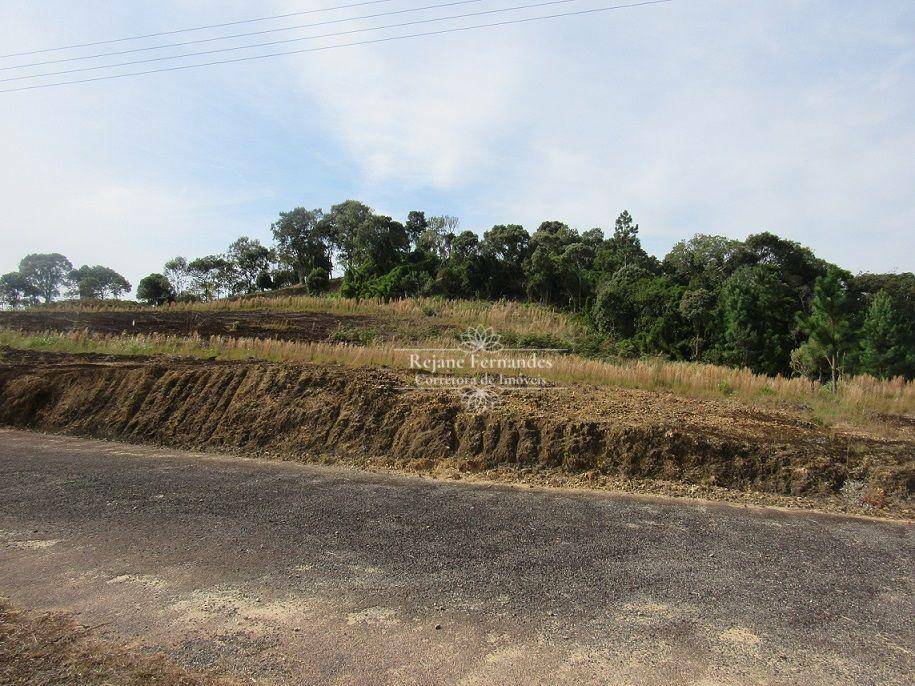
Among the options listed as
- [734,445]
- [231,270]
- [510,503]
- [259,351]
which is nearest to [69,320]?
[259,351]

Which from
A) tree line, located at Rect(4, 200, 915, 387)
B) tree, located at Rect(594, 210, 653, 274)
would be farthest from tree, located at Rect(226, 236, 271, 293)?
tree, located at Rect(594, 210, 653, 274)

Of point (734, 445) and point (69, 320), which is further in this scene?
point (69, 320)

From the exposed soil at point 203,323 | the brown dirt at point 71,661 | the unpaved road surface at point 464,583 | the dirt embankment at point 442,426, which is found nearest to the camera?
the brown dirt at point 71,661

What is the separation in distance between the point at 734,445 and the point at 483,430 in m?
4.04

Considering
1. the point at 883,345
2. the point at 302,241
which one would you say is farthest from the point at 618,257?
the point at 302,241

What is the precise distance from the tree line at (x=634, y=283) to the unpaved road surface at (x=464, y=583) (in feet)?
43.2

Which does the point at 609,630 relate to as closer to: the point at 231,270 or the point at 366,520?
the point at 366,520

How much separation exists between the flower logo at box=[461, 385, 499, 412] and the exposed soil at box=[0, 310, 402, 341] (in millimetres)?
14177

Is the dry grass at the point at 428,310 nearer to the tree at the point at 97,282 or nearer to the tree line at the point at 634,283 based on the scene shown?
the tree line at the point at 634,283

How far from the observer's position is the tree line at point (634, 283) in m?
22.7

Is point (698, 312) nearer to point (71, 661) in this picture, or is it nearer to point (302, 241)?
point (71, 661)

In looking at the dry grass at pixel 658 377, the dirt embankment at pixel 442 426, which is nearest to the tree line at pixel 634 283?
the dry grass at pixel 658 377

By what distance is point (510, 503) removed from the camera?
22.5 ft

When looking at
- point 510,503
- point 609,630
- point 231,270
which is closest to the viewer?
point 609,630
